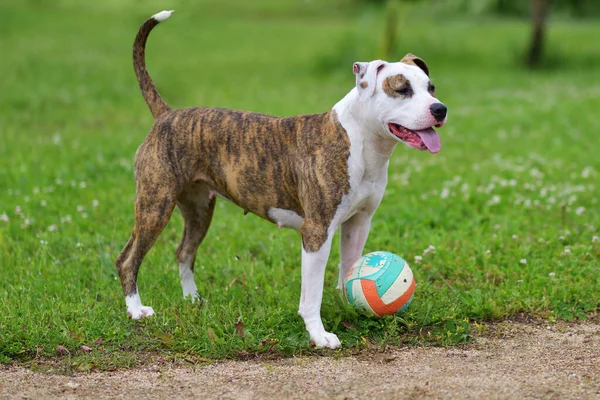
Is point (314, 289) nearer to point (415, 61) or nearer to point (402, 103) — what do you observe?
point (402, 103)

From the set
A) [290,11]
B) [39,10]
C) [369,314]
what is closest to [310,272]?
[369,314]

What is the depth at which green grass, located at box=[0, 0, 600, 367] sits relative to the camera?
17.1 feet

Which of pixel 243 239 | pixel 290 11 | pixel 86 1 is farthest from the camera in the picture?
pixel 290 11

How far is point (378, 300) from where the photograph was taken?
201 inches

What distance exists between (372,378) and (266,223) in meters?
3.29

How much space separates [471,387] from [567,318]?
141cm

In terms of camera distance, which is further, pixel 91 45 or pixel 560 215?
pixel 91 45

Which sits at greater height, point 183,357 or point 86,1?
point 86,1

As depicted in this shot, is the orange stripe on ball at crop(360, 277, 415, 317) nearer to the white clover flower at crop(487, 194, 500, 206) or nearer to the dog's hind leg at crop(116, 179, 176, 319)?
the dog's hind leg at crop(116, 179, 176, 319)

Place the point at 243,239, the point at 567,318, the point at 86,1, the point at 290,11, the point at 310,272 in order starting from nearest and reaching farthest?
the point at 310,272 < the point at 567,318 < the point at 243,239 < the point at 86,1 < the point at 290,11

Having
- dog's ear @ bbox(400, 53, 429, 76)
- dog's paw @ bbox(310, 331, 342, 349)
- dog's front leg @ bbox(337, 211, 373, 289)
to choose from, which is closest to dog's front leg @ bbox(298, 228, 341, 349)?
dog's paw @ bbox(310, 331, 342, 349)

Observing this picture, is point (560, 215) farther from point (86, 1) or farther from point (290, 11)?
point (290, 11)

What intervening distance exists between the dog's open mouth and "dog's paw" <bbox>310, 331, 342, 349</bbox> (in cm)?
126

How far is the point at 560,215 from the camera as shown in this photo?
7.41m
